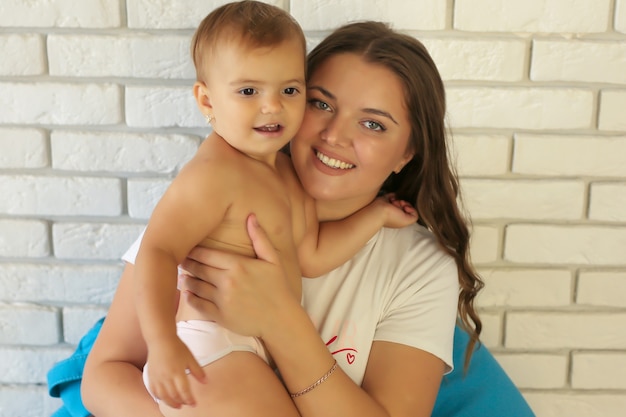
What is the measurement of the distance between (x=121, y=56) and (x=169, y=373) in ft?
3.36

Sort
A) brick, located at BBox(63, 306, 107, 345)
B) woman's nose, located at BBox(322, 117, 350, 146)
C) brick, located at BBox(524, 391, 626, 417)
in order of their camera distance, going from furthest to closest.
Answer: brick, located at BBox(524, 391, 626, 417)
brick, located at BBox(63, 306, 107, 345)
woman's nose, located at BBox(322, 117, 350, 146)

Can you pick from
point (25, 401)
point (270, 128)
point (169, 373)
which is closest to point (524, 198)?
point (270, 128)

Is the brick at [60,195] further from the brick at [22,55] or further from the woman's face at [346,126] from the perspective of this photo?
the woman's face at [346,126]

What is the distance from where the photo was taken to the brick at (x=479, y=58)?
6.17 ft

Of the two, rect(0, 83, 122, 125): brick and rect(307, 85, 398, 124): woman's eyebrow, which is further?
rect(0, 83, 122, 125): brick

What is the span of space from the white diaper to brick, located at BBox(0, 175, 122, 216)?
0.66m

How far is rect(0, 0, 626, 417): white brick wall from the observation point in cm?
→ 186

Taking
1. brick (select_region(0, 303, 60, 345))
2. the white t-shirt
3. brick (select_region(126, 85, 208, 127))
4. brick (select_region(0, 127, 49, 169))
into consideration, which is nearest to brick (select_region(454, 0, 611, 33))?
the white t-shirt

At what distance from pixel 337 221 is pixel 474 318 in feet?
1.50

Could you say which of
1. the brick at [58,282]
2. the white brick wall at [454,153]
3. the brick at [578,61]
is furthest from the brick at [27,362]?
the brick at [578,61]

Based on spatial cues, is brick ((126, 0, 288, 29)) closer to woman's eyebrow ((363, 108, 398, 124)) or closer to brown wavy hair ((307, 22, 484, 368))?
brown wavy hair ((307, 22, 484, 368))

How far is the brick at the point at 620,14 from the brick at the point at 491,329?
865mm

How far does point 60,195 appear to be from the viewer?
6.43 ft

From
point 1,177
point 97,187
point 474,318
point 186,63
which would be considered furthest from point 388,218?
point 1,177
